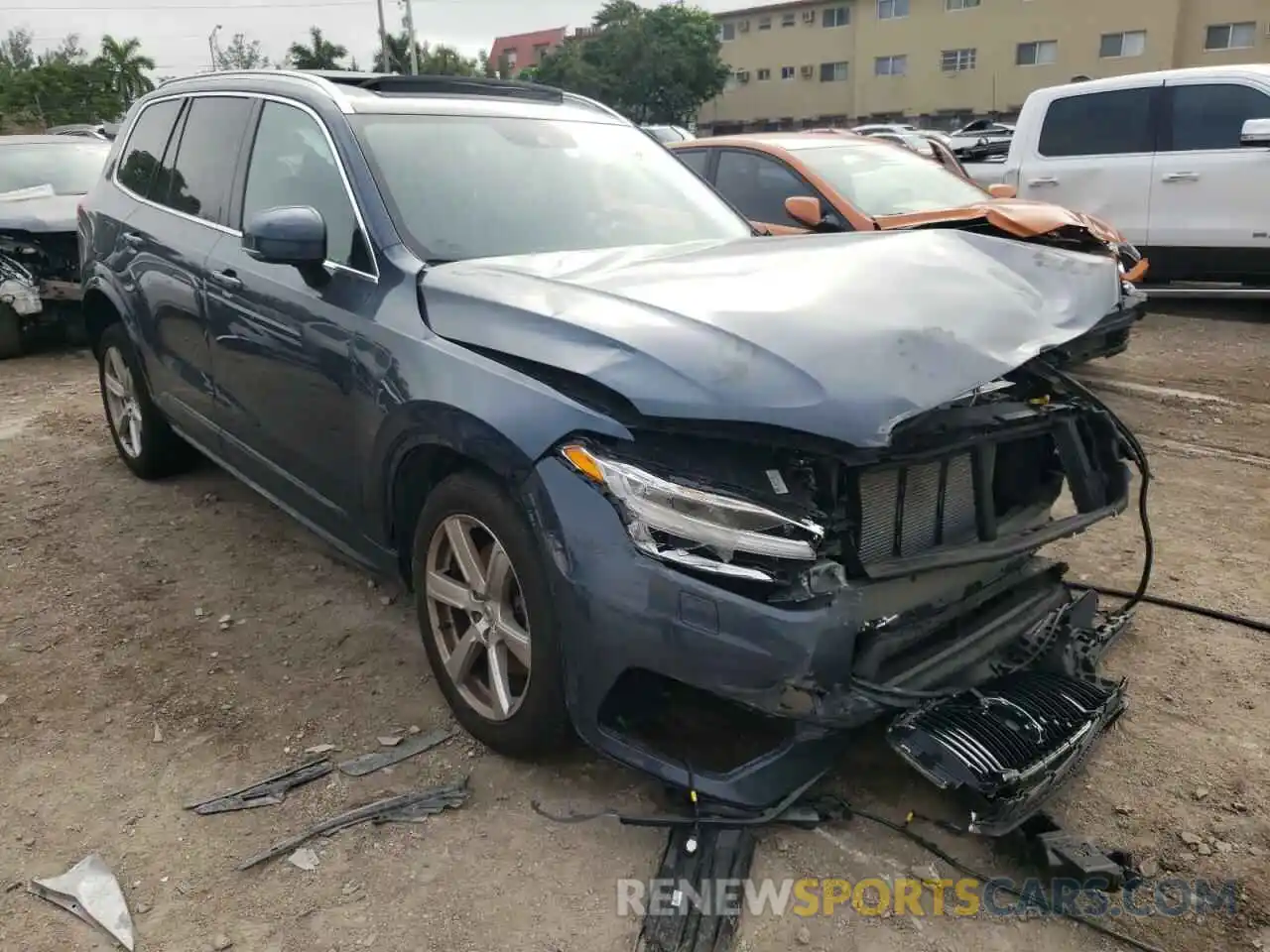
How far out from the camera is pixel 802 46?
53.1 meters

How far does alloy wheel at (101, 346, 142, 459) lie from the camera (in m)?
5.18

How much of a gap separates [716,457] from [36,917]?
6.37ft

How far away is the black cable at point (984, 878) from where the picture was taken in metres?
2.26

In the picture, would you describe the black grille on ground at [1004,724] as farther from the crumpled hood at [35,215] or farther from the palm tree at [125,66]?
the palm tree at [125,66]

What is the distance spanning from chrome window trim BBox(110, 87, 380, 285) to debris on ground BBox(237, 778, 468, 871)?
1.52 m

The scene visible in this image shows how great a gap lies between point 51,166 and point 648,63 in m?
48.8

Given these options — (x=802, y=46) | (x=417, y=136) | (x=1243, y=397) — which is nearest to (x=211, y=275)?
(x=417, y=136)

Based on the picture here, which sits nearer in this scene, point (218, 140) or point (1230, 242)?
point (218, 140)

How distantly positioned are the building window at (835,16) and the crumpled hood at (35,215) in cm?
4892

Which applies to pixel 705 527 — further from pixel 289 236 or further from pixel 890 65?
pixel 890 65

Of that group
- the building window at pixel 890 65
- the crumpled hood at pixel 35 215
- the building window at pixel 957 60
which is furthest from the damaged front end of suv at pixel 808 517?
the building window at pixel 890 65

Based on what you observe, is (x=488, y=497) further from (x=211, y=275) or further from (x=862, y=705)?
(x=211, y=275)

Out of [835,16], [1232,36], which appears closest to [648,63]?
[835,16]

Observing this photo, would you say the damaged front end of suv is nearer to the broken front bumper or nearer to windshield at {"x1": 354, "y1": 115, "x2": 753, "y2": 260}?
the broken front bumper
